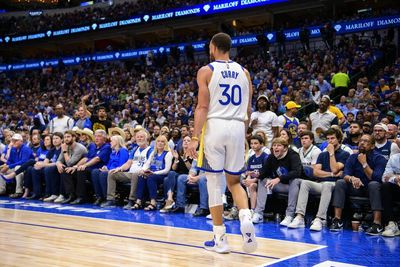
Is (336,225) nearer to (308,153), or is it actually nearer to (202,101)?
(308,153)

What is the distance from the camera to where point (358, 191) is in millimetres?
6066

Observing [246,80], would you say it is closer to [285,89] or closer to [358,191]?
[358,191]

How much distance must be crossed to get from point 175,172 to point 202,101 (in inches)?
146

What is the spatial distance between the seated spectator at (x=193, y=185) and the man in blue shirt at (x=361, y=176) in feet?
6.45

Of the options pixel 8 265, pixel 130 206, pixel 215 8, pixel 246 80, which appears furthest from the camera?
pixel 215 8

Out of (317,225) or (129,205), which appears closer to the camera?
(317,225)

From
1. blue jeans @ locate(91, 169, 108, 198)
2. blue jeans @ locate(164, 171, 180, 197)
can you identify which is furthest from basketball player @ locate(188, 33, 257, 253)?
blue jeans @ locate(91, 169, 108, 198)

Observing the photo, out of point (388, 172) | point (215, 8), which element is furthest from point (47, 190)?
point (215, 8)

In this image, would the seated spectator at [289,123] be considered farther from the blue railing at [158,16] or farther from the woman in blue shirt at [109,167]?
the blue railing at [158,16]

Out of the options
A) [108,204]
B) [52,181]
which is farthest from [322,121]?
[52,181]

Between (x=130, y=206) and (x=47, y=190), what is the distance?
86.9 inches

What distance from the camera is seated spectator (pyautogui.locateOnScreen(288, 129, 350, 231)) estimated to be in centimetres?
614

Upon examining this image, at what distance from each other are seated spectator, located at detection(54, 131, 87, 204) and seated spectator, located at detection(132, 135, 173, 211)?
1559mm

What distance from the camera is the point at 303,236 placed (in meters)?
5.46
